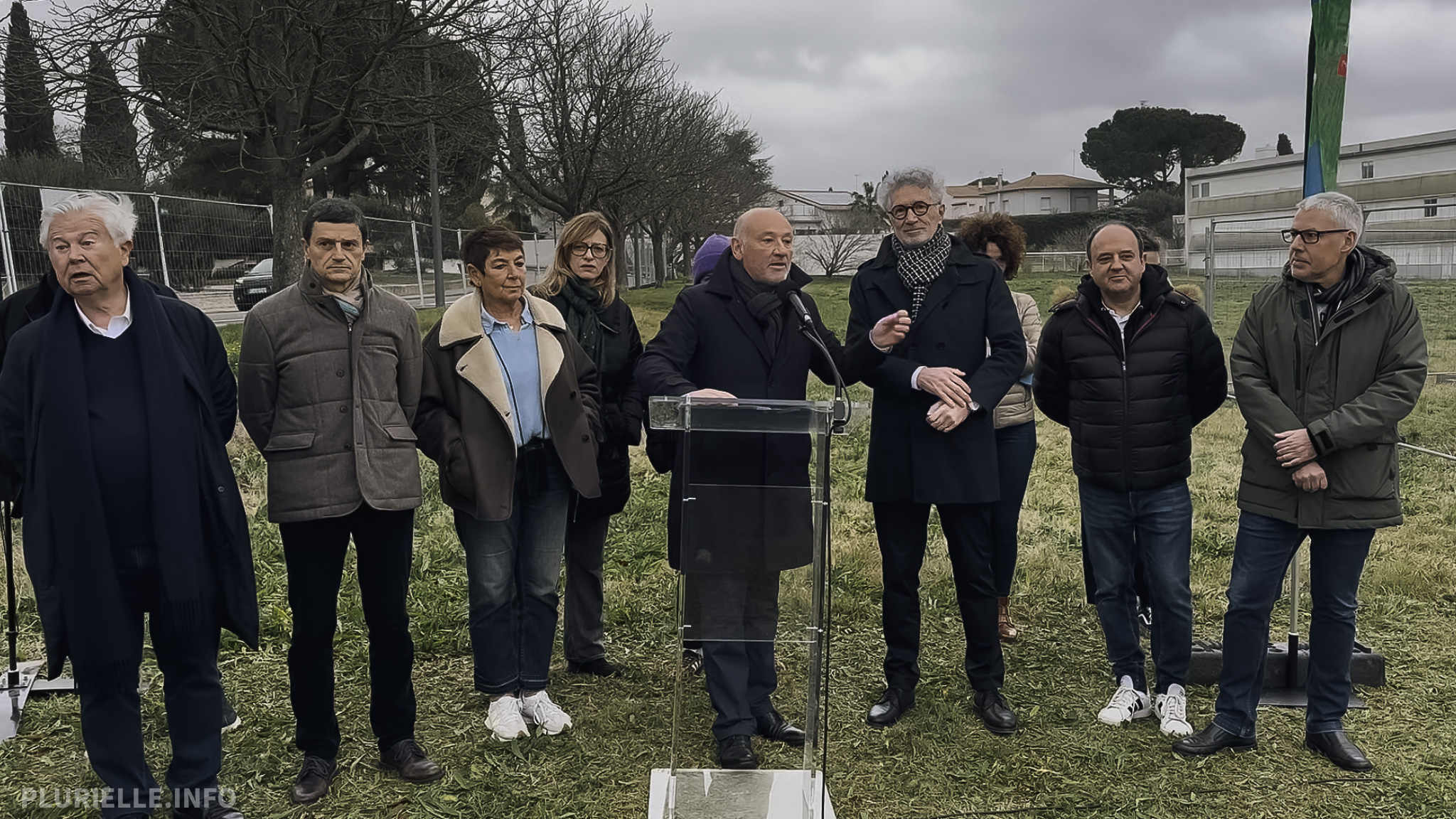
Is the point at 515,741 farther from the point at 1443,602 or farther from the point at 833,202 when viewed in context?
the point at 833,202

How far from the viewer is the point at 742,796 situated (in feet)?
11.9

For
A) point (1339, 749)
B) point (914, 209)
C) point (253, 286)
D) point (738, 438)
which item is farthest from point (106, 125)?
point (1339, 749)

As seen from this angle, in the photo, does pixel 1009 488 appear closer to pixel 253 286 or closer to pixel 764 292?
pixel 764 292

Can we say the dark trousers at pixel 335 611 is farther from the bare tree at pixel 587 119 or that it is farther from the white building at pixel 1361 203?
the bare tree at pixel 587 119

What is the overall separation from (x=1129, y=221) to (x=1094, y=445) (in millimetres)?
1081

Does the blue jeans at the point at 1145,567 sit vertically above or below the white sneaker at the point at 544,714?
above

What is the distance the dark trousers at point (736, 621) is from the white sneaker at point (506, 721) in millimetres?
989

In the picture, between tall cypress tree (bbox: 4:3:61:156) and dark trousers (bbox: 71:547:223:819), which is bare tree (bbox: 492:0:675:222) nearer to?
tall cypress tree (bbox: 4:3:61:156)

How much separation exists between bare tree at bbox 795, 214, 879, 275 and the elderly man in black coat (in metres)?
51.4

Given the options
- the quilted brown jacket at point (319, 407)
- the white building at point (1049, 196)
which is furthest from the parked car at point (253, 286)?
the white building at point (1049, 196)

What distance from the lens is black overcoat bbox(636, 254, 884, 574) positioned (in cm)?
354

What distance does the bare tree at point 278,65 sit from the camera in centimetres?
1185

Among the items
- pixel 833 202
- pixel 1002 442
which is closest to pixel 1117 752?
pixel 1002 442

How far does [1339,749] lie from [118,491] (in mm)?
4380
